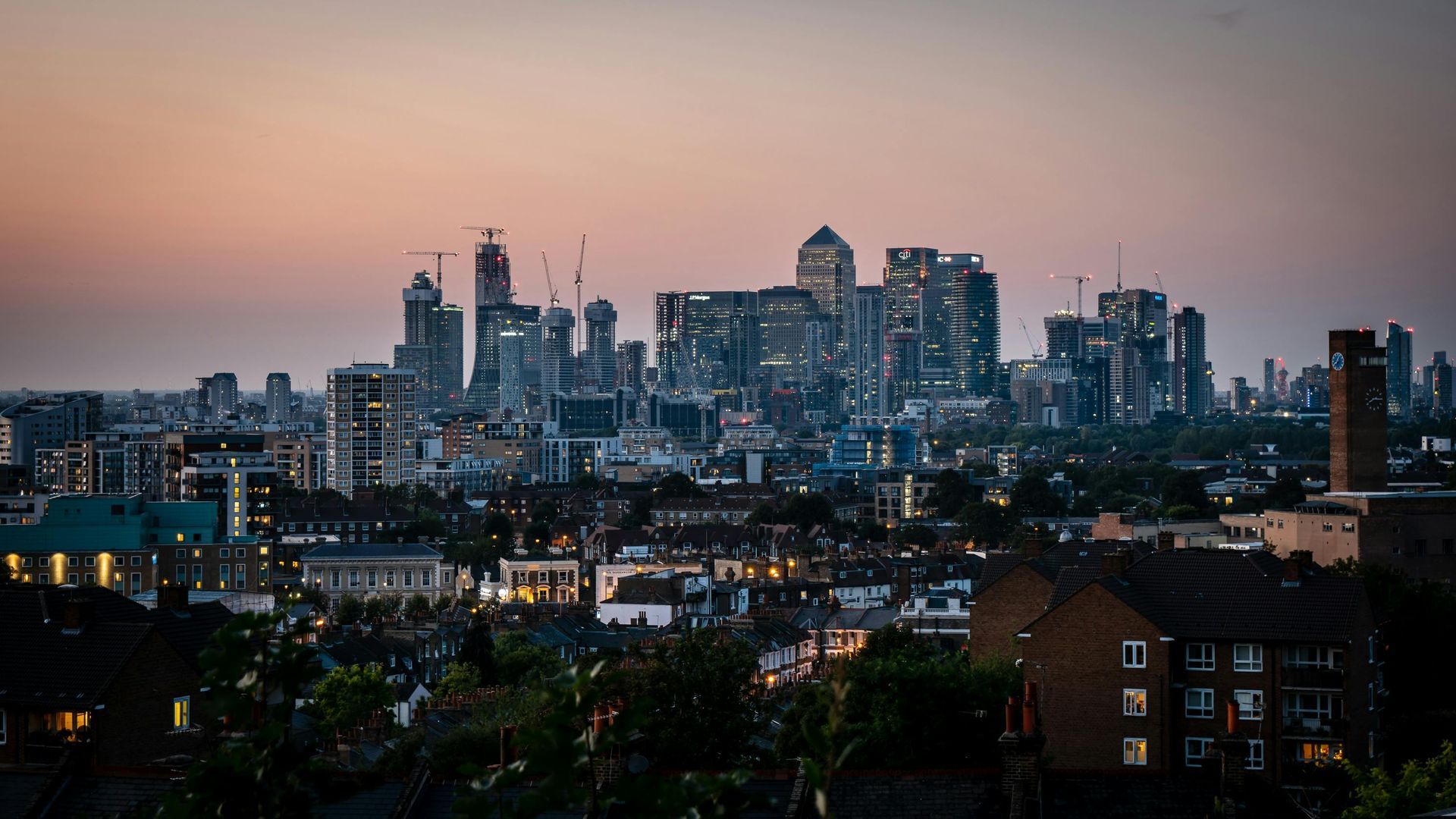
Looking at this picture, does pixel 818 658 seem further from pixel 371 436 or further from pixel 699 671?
pixel 371 436

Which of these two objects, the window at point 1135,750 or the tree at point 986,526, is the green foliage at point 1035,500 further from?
the window at point 1135,750

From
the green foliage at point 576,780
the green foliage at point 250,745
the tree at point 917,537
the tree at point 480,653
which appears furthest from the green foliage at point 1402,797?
the tree at point 917,537

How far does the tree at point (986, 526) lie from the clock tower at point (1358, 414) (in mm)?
38943

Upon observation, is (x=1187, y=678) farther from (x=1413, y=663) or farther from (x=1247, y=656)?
(x=1413, y=663)

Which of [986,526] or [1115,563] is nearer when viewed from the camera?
[1115,563]

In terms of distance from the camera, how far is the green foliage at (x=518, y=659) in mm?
51375

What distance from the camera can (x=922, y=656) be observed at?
34.6m

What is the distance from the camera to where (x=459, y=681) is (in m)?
47.1

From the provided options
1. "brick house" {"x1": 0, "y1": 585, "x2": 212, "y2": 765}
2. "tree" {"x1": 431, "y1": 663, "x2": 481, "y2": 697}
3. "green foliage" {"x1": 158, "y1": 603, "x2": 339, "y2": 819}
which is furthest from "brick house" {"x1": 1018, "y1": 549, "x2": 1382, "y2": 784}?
"green foliage" {"x1": 158, "y1": 603, "x2": 339, "y2": 819}

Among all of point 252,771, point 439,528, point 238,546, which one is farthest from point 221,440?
point 252,771

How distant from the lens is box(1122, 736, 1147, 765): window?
31172 mm

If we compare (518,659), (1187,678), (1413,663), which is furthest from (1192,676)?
(518,659)

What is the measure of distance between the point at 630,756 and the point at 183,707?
11662 mm

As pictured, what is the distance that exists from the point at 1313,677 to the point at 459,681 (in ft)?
77.2
